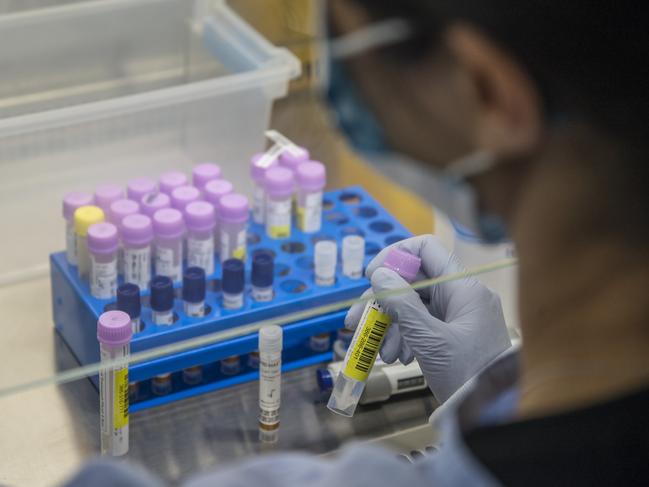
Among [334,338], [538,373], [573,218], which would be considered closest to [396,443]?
[334,338]

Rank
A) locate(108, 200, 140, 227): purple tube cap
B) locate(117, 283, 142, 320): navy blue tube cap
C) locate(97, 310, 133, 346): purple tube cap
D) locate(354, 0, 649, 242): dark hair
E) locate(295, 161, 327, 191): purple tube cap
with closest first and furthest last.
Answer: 1. locate(354, 0, 649, 242): dark hair
2. locate(97, 310, 133, 346): purple tube cap
3. locate(117, 283, 142, 320): navy blue tube cap
4. locate(108, 200, 140, 227): purple tube cap
5. locate(295, 161, 327, 191): purple tube cap

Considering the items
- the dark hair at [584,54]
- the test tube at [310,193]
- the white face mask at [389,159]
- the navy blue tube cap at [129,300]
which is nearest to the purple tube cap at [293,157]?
the test tube at [310,193]

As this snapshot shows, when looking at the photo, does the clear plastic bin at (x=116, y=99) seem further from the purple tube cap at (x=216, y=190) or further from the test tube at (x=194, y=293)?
the test tube at (x=194, y=293)

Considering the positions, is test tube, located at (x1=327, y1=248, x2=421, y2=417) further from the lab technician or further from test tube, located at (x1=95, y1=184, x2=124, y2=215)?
the lab technician

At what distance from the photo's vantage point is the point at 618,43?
2.17ft

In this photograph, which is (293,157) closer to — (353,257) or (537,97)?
(353,257)

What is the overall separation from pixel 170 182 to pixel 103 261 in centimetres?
19

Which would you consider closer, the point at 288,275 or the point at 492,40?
the point at 492,40

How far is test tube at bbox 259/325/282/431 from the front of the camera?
4.60 ft

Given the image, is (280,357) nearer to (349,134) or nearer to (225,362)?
(225,362)

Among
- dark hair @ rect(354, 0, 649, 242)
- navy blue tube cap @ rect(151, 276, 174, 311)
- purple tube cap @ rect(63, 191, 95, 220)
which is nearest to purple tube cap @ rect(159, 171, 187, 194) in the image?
purple tube cap @ rect(63, 191, 95, 220)

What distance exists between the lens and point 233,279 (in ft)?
4.81

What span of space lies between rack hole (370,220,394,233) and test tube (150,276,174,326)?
0.34 metres

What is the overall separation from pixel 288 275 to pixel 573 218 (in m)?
0.89
